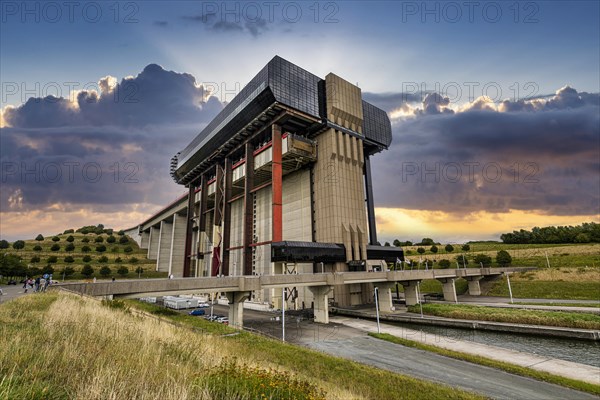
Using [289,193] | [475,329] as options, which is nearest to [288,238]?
[289,193]

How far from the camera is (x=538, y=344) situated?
27.7m

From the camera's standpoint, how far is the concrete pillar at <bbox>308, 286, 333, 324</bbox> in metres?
38.8

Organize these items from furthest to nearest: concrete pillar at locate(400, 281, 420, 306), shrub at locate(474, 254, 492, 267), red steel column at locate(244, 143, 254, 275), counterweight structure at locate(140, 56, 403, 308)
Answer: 1. shrub at locate(474, 254, 492, 267)
2. red steel column at locate(244, 143, 254, 275)
3. counterweight structure at locate(140, 56, 403, 308)
4. concrete pillar at locate(400, 281, 420, 306)

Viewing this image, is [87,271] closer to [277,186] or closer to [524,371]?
[277,186]

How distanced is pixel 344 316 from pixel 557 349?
25782mm

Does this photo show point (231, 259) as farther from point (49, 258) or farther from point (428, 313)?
point (49, 258)

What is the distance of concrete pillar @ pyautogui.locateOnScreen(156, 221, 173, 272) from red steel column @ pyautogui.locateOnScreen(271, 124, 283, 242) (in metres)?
71.1

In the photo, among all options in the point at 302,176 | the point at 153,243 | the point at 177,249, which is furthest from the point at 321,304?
the point at 153,243

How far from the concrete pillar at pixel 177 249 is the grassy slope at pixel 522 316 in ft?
281

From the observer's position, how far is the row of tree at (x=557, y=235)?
9188 centimetres

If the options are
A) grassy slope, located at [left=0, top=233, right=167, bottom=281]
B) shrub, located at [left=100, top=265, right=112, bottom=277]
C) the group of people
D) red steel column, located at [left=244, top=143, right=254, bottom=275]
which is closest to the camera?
the group of people

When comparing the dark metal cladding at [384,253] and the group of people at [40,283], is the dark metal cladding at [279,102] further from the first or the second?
the group of people at [40,283]

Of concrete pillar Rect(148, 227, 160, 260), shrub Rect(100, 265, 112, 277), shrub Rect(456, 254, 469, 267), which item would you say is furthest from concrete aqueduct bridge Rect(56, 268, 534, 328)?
concrete pillar Rect(148, 227, 160, 260)

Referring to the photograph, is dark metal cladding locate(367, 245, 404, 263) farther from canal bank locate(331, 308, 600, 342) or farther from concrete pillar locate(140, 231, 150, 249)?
concrete pillar locate(140, 231, 150, 249)
